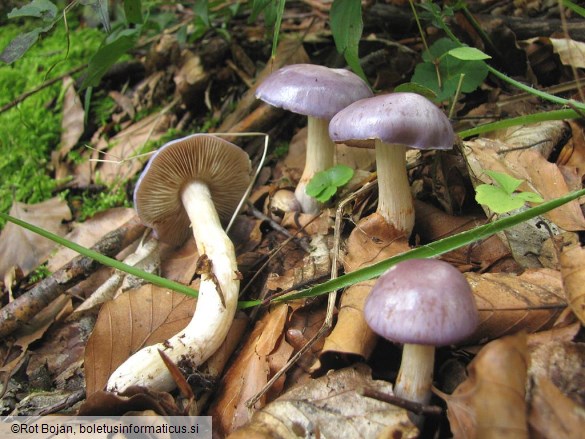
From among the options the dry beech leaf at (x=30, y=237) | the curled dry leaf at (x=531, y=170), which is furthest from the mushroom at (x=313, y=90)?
the dry beech leaf at (x=30, y=237)

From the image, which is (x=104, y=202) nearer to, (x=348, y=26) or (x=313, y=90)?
(x=313, y=90)

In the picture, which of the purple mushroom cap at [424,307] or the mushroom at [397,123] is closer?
the purple mushroom cap at [424,307]

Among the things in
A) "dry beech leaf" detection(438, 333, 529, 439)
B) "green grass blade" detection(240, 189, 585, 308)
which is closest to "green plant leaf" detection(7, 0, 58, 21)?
"green grass blade" detection(240, 189, 585, 308)

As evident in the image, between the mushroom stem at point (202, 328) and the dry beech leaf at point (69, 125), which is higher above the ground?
the dry beech leaf at point (69, 125)

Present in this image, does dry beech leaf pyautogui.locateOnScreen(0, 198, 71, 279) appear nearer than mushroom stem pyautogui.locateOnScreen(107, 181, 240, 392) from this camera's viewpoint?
No

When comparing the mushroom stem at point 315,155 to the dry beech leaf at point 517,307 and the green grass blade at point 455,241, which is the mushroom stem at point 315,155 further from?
the dry beech leaf at point 517,307

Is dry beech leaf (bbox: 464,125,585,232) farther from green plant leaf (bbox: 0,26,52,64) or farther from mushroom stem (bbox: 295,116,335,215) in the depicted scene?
green plant leaf (bbox: 0,26,52,64)
